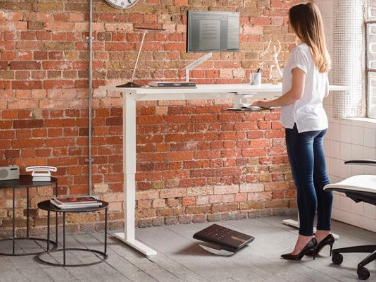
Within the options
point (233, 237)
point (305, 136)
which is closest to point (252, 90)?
point (305, 136)

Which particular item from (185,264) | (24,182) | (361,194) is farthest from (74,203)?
(361,194)

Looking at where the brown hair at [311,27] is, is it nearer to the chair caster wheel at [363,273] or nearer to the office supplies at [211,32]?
the office supplies at [211,32]

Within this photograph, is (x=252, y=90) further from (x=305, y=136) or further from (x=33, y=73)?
(x=33, y=73)

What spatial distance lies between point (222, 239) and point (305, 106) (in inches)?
44.1

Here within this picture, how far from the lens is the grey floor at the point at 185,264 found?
15.6 feet

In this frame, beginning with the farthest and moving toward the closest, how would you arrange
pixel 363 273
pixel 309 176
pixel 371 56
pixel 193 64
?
pixel 371 56 < pixel 193 64 < pixel 309 176 < pixel 363 273

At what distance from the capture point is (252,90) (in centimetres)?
550

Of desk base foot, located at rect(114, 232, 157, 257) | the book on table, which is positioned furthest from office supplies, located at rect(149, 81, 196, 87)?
desk base foot, located at rect(114, 232, 157, 257)

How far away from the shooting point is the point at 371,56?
622cm

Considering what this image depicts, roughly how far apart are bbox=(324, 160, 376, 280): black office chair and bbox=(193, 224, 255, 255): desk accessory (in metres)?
0.67

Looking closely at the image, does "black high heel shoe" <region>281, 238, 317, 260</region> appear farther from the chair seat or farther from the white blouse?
the white blouse

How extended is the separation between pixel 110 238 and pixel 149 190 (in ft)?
1.91

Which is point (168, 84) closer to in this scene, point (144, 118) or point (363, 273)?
point (144, 118)

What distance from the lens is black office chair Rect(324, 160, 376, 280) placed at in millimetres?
4690
